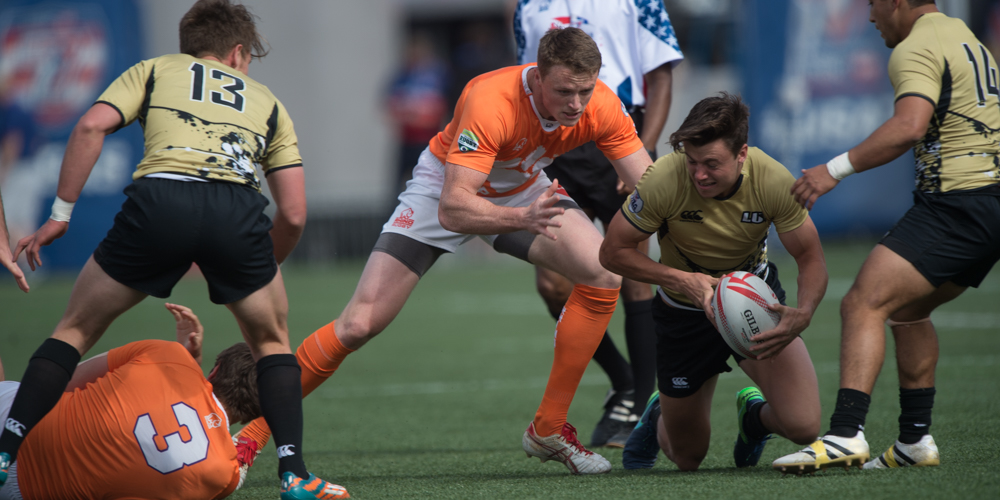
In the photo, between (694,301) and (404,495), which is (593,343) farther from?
(404,495)

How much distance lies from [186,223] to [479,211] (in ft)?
3.74

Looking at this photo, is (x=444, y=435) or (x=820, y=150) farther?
(x=820, y=150)

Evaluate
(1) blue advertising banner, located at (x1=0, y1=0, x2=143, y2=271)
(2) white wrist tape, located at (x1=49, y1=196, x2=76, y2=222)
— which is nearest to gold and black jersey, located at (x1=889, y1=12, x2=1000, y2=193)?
(2) white wrist tape, located at (x1=49, y1=196, x2=76, y2=222)

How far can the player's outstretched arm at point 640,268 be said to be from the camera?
145 inches

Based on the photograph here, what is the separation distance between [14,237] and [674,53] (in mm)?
11951

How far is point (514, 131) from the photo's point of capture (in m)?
4.07

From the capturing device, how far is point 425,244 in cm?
446

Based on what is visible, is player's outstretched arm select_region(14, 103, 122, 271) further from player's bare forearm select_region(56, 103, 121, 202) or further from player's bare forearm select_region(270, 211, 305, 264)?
player's bare forearm select_region(270, 211, 305, 264)

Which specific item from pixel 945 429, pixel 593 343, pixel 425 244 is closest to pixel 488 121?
pixel 425 244

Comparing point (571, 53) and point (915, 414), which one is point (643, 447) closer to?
point (915, 414)

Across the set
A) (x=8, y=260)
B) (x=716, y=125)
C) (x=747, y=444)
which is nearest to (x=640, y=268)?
(x=716, y=125)

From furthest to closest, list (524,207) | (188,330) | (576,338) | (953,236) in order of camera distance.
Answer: (576,338) → (524,207) → (188,330) → (953,236)

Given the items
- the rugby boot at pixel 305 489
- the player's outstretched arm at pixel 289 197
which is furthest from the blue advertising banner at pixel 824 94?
the rugby boot at pixel 305 489

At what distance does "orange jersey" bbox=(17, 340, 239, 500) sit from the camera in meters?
3.27
